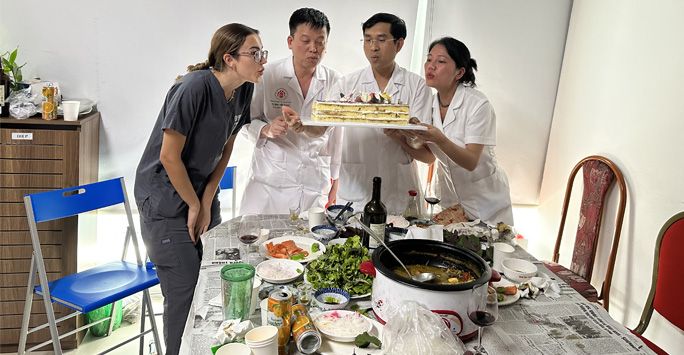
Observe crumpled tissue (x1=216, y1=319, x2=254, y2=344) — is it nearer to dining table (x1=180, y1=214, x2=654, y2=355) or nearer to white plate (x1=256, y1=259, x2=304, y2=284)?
dining table (x1=180, y1=214, x2=654, y2=355)

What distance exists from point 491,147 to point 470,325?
1854mm

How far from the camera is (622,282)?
11.1 feet

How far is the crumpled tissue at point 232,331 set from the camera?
1.45 metres

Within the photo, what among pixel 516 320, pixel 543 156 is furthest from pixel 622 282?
pixel 516 320

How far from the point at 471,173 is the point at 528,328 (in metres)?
1.51

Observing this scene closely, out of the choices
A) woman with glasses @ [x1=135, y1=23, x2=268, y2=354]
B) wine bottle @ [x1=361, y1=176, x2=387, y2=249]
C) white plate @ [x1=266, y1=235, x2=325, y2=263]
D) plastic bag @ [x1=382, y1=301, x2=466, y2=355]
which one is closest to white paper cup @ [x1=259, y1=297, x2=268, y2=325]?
plastic bag @ [x1=382, y1=301, x2=466, y2=355]

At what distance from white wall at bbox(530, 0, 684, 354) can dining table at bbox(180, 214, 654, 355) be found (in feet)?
5.06

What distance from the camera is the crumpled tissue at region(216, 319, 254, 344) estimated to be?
57.1 inches

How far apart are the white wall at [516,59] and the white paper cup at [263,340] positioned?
3060 millimetres

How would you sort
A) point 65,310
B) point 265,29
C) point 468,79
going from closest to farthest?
point 468,79 < point 65,310 < point 265,29

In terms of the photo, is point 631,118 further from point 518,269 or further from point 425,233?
point 425,233

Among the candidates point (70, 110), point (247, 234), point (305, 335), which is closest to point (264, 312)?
point (305, 335)

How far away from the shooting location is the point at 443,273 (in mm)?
1791

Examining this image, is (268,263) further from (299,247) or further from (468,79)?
(468,79)
